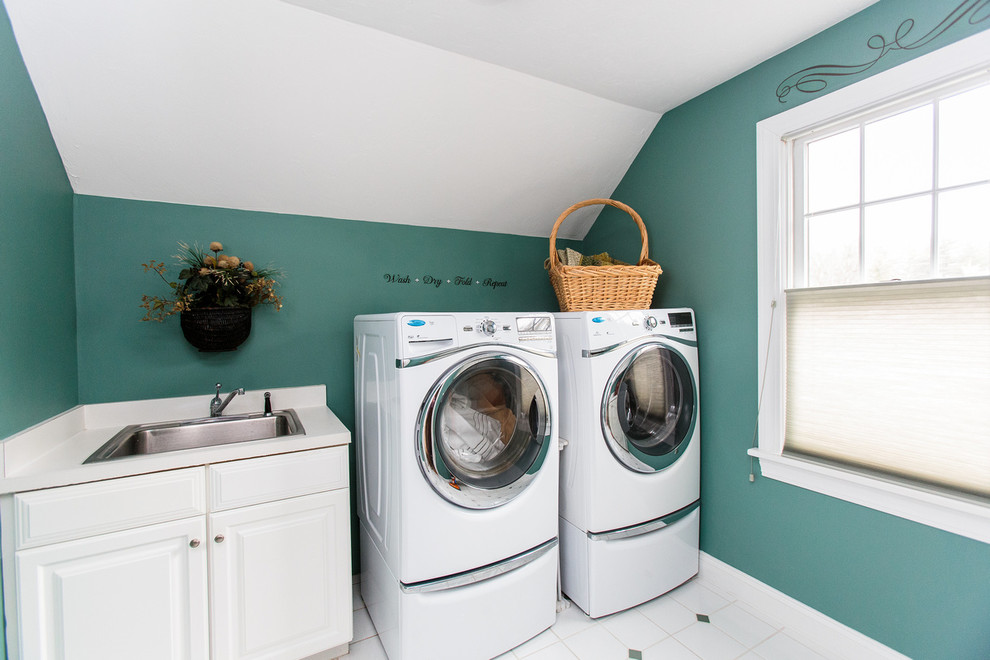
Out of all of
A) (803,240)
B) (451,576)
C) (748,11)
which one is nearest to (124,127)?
(451,576)

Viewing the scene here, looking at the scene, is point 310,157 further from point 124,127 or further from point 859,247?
point 859,247

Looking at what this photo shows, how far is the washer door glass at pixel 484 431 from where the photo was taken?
155cm

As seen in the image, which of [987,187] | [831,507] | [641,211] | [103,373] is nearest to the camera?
[987,187]

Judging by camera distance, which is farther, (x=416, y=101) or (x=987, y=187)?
(x=416, y=101)

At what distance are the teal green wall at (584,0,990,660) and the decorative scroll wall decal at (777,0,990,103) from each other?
0.8 inches

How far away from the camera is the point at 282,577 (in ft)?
5.06

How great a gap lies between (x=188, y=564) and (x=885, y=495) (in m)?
2.44

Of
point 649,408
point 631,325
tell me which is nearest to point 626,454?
point 649,408

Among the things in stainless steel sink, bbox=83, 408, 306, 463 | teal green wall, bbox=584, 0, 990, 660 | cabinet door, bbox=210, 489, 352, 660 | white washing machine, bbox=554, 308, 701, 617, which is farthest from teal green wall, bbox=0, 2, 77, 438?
teal green wall, bbox=584, 0, 990, 660

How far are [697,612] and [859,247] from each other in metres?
1.71

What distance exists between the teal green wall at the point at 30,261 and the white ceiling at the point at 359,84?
0.14 m

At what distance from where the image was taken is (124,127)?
65.1 inches

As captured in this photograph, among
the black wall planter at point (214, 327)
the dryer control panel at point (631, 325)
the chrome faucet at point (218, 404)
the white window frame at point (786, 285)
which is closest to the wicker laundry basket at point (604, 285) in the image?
the dryer control panel at point (631, 325)

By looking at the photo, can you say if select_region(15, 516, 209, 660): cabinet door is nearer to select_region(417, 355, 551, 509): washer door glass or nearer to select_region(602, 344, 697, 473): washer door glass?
select_region(417, 355, 551, 509): washer door glass
